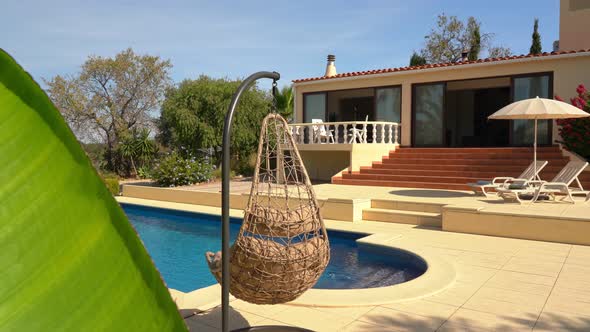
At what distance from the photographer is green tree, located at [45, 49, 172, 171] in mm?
25672

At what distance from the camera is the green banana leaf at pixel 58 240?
0.94ft

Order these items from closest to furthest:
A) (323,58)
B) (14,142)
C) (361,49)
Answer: (14,142) → (323,58) → (361,49)

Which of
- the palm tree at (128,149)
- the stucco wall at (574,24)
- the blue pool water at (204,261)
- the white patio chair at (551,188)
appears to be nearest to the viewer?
the blue pool water at (204,261)

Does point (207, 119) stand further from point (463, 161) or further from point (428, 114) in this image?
point (463, 161)

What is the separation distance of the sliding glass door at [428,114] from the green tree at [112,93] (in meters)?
16.4

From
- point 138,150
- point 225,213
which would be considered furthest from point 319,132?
point 225,213

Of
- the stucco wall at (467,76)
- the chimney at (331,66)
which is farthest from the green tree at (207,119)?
the chimney at (331,66)

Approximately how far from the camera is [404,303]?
4602mm

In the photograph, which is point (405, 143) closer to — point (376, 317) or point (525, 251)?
point (525, 251)

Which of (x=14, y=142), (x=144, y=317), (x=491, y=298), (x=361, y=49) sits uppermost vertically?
(x=361, y=49)

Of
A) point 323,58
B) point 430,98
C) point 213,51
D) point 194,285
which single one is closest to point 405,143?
point 430,98

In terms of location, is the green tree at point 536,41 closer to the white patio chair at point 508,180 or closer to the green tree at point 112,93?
the white patio chair at point 508,180

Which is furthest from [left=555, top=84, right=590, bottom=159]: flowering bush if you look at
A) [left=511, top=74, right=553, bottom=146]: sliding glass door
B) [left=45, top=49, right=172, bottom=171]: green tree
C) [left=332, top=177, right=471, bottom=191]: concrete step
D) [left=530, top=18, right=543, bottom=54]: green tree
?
[left=45, top=49, right=172, bottom=171]: green tree

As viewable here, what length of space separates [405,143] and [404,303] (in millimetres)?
12597
